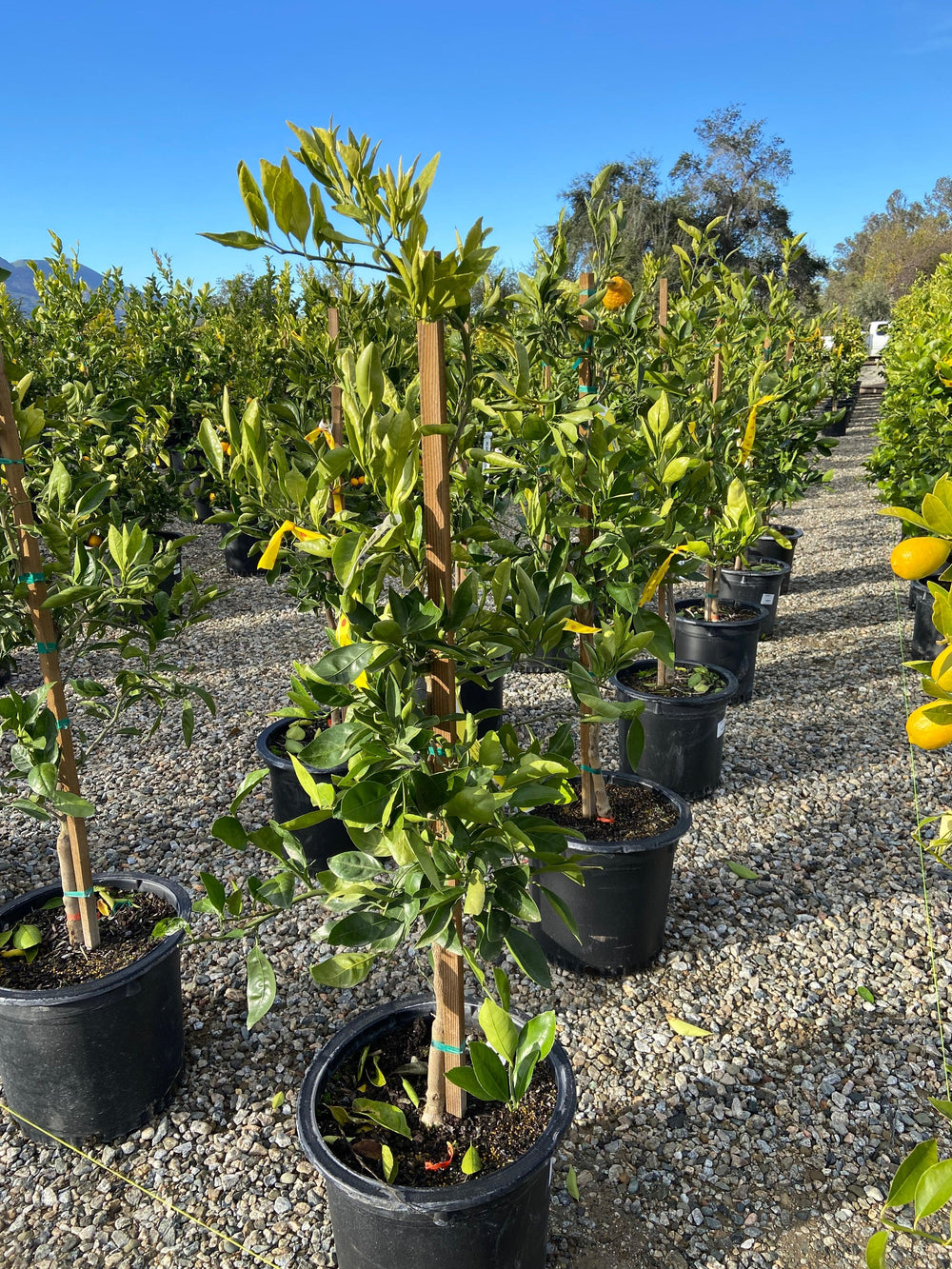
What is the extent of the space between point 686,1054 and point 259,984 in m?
1.42

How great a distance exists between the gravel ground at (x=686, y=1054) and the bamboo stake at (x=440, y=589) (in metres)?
0.34

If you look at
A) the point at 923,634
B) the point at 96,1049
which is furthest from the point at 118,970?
the point at 923,634

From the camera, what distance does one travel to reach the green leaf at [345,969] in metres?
1.21

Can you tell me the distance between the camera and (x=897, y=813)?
3.21 metres

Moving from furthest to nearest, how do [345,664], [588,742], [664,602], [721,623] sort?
1. [721,623]
2. [664,602]
3. [588,742]
4. [345,664]

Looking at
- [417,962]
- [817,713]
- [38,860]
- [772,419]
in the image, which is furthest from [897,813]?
[38,860]

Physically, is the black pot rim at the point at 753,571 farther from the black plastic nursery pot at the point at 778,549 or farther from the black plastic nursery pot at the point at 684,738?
the black plastic nursery pot at the point at 684,738

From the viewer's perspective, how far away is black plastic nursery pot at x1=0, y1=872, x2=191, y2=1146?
70.1 inches

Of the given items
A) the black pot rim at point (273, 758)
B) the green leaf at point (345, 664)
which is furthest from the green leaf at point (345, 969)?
the black pot rim at point (273, 758)

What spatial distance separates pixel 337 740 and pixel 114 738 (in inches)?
130

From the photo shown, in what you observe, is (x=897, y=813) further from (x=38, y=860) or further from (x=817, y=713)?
(x=38, y=860)

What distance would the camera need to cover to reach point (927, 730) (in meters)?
0.70

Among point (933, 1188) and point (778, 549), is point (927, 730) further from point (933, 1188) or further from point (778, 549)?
point (778, 549)

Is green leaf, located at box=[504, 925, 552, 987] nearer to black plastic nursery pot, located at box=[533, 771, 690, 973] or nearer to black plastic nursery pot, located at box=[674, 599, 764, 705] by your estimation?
black plastic nursery pot, located at box=[533, 771, 690, 973]
